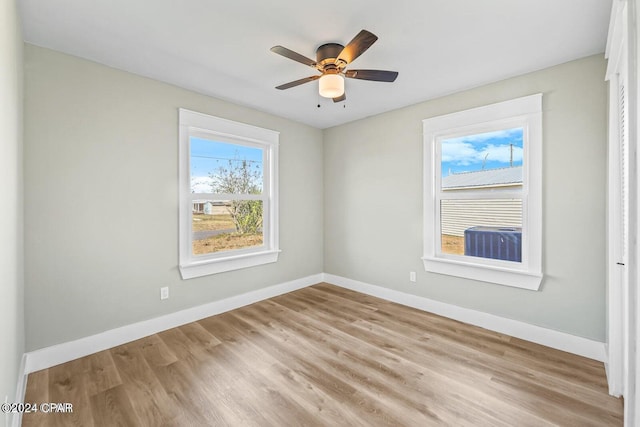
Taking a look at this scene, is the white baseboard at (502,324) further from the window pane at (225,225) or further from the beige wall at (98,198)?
the beige wall at (98,198)

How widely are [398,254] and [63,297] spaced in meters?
3.36

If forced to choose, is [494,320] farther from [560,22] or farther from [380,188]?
[560,22]

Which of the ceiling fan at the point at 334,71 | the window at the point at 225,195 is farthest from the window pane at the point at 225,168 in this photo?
the ceiling fan at the point at 334,71

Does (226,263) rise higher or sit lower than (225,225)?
lower

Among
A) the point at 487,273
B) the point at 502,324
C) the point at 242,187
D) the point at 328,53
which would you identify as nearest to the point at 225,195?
the point at 242,187

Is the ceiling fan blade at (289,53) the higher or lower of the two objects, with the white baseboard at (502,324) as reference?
higher

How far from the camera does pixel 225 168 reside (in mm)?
3527

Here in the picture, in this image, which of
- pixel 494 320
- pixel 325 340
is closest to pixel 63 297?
pixel 325 340

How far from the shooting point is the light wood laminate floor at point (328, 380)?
1.74 metres

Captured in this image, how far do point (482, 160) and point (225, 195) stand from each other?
292 cm

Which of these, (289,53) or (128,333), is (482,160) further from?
(128,333)

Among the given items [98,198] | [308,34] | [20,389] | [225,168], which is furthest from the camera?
[225,168]

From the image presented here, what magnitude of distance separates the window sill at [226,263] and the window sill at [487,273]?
6.53 feet

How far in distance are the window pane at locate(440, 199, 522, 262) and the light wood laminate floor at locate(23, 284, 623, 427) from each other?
818 mm
